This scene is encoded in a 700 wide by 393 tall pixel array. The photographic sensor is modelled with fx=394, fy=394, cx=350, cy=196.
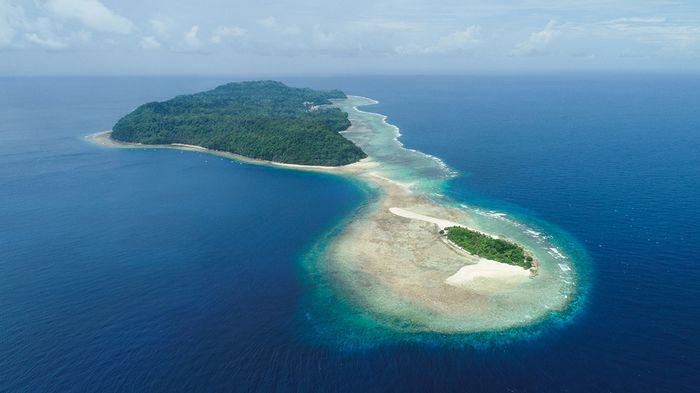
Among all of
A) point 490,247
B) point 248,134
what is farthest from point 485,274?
point 248,134

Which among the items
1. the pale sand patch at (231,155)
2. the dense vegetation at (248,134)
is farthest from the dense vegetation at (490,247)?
the dense vegetation at (248,134)

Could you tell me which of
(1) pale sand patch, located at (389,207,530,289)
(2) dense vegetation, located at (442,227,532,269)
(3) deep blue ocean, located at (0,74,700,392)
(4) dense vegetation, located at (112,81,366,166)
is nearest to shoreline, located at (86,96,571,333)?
(1) pale sand patch, located at (389,207,530,289)

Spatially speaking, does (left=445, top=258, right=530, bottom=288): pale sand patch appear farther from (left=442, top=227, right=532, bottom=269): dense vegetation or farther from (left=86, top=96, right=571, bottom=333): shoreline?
(left=442, top=227, right=532, bottom=269): dense vegetation

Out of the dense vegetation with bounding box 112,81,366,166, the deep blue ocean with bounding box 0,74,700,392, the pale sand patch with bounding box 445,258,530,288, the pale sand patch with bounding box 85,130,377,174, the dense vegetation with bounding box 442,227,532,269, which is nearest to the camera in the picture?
the deep blue ocean with bounding box 0,74,700,392

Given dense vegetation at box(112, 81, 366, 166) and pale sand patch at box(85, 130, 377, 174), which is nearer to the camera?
pale sand patch at box(85, 130, 377, 174)

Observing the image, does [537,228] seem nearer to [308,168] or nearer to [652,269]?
[652,269]

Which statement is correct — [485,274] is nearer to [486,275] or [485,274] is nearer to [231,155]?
[486,275]

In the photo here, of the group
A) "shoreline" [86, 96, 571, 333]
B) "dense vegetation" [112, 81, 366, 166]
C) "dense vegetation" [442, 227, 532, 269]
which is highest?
"dense vegetation" [112, 81, 366, 166]

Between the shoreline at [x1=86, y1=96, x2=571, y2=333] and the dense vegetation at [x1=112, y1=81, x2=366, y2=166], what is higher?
the dense vegetation at [x1=112, y1=81, x2=366, y2=166]
